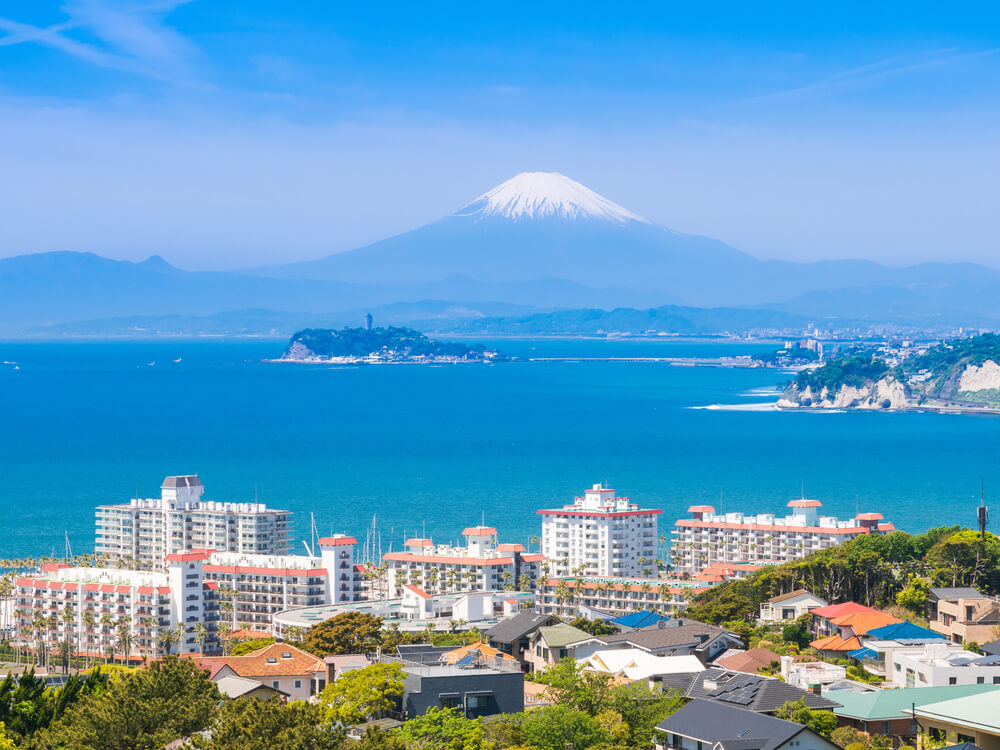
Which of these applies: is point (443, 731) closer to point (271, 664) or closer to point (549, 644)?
point (271, 664)

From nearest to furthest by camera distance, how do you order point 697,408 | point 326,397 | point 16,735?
point 16,735 < point 697,408 < point 326,397

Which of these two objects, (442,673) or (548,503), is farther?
(548,503)

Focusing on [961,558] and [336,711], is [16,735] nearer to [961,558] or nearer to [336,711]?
[336,711]

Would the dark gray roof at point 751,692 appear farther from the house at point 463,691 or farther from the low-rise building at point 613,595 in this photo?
the low-rise building at point 613,595

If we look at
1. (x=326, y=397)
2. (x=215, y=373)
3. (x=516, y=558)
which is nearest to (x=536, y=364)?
(x=215, y=373)

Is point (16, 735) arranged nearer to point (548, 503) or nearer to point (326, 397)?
point (548, 503)

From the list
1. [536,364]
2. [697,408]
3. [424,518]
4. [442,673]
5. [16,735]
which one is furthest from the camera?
[536,364]

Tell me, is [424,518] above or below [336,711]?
below
